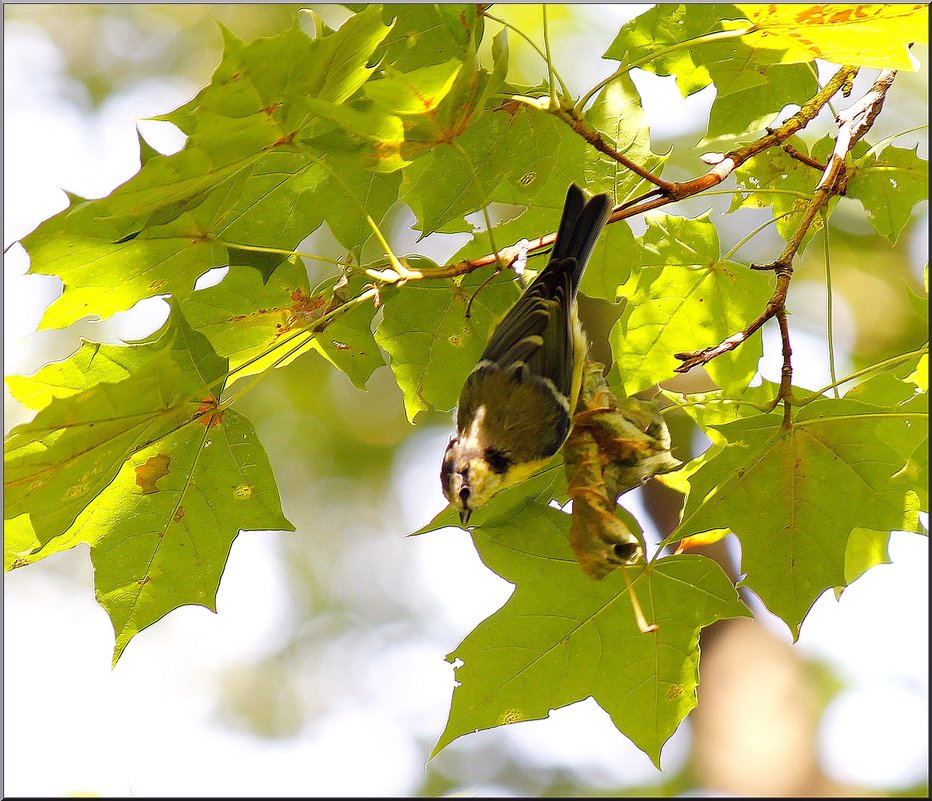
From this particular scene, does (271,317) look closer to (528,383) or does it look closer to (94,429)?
(94,429)

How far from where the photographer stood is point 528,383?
2.94 metres

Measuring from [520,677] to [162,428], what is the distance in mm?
1230

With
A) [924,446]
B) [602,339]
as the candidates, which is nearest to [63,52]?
[602,339]

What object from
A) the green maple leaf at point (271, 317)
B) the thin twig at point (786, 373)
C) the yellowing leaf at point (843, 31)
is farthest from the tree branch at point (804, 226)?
the green maple leaf at point (271, 317)

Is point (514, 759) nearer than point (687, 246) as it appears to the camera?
No

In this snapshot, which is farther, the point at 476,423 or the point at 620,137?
the point at 476,423

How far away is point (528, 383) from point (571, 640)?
0.87 metres

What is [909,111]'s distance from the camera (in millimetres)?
7078

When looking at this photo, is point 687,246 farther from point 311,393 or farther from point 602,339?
point 311,393

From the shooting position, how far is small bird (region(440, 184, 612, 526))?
256cm

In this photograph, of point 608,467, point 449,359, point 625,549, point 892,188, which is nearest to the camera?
point 625,549

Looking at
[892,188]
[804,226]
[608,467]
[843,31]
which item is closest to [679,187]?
[804,226]

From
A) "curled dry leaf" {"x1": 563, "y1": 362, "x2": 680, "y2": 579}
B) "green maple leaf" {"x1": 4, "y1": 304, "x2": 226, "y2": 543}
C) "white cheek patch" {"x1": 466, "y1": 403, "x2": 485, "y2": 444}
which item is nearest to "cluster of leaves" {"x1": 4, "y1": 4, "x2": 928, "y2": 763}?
"green maple leaf" {"x1": 4, "y1": 304, "x2": 226, "y2": 543}

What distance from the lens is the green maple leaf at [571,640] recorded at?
97.3 inches
